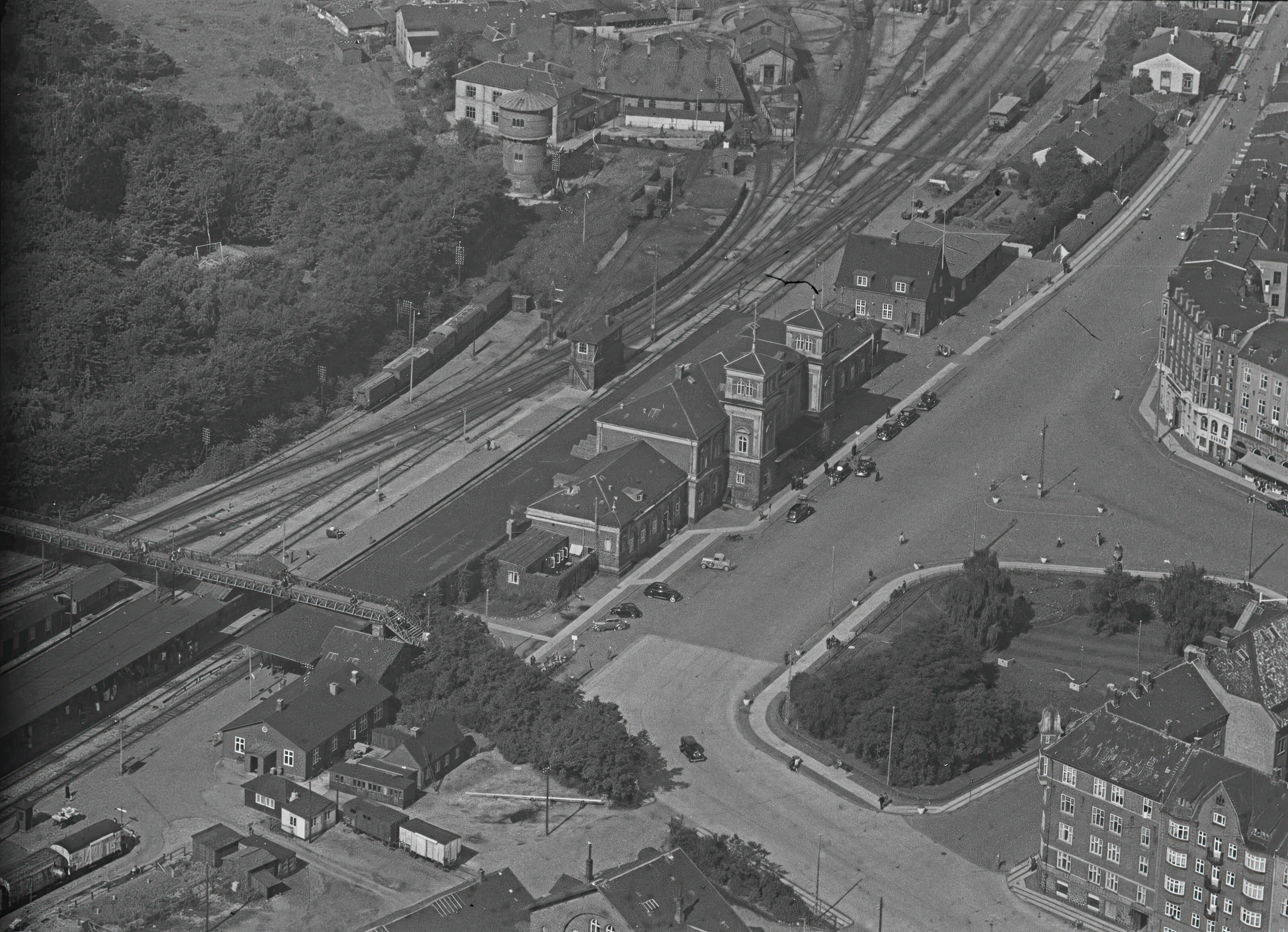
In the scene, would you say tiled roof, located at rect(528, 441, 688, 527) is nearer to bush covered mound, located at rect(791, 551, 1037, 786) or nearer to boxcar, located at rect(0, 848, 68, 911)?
bush covered mound, located at rect(791, 551, 1037, 786)

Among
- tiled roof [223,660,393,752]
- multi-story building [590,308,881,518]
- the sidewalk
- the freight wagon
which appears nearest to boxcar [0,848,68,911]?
tiled roof [223,660,393,752]

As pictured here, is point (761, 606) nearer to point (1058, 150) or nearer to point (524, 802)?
point (524, 802)

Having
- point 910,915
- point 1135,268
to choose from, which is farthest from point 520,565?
point 1135,268

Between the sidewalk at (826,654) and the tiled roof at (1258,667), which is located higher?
the tiled roof at (1258,667)

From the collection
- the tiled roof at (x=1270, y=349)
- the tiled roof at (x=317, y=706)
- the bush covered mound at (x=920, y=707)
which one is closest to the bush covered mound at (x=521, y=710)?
the tiled roof at (x=317, y=706)

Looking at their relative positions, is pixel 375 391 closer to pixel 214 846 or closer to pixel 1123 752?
pixel 214 846

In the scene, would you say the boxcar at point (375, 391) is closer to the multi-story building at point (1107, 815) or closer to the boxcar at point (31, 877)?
the boxcar at point (31, 877)
